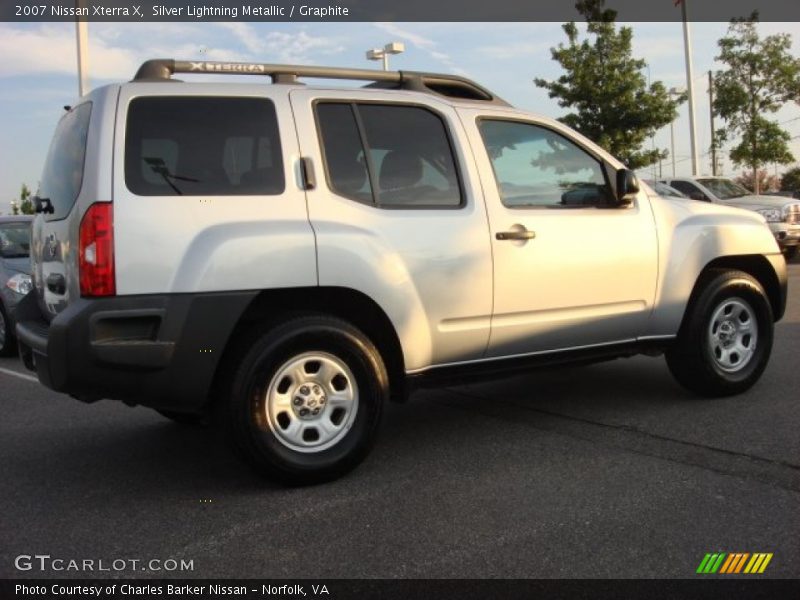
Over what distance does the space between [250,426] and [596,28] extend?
20.0 metres

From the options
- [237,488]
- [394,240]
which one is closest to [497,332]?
[394,240]

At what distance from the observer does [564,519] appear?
332 cm

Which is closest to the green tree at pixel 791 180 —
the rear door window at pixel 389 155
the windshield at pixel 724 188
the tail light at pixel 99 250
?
the windshield at pixel 724 188

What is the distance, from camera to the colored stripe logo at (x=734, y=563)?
2.85 metres

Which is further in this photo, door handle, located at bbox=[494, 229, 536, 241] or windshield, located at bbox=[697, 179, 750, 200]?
windshield, located at bbox=[697, 179, 750, 200]

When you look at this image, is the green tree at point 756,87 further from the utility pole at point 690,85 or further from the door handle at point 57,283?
the door handle at point 57,283

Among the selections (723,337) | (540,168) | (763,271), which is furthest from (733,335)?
(540,168)

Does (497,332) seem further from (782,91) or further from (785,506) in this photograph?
(782,91)

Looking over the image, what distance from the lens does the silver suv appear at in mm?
3455

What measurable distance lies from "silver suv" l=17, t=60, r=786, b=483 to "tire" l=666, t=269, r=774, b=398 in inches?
11.8

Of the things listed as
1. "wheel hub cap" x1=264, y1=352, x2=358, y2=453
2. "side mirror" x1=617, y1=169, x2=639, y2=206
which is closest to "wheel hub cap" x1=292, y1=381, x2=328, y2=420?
"wheel hub cap" x1=264, y1=352, x2=358, y2=453

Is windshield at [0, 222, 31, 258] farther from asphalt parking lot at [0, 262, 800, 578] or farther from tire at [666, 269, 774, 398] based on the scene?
tire at [666, 269, 774, 398]

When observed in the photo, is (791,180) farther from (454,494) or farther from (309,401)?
(309,401)

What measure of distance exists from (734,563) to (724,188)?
554 inches
